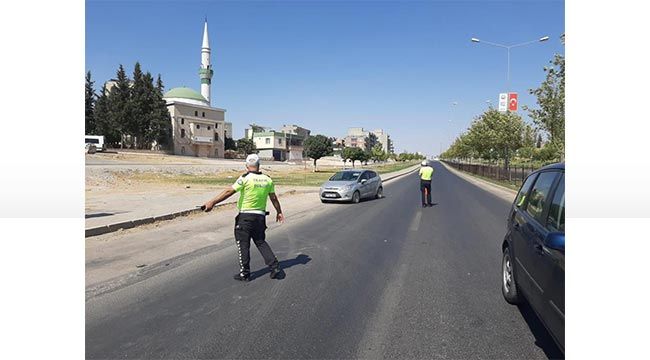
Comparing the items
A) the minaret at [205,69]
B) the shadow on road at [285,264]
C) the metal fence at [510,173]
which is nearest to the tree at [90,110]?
the minaret at [205,69]

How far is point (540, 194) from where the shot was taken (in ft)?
12.7

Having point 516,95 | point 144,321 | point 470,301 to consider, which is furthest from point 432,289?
point 516,95

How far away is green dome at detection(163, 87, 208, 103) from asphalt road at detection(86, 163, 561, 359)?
85966 mm

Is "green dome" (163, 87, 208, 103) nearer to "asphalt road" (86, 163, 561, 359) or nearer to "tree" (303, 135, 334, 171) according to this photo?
"tree" (303, 135, 334, 171)

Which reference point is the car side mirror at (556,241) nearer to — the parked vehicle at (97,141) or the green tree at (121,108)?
the parked vehicle at (97,141)

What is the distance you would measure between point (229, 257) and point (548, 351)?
193 inches

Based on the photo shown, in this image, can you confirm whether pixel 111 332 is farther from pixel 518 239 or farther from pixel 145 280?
pixel 518 239

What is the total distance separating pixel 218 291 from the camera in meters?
5.04

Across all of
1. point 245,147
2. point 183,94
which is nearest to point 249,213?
point 183,94

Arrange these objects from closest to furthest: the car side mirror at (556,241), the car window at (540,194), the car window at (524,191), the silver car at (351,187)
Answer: the car side mirror at (556,241) → the car window at (540,194) → the car window at (524,191) → the silver car at (351,187)

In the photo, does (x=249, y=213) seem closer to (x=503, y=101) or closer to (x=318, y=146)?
(x=503, y=101)

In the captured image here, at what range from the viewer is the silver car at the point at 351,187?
649 inches

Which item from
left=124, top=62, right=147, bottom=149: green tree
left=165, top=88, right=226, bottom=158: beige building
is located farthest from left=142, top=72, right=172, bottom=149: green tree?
left=165, top=88, right=226, bottom=158: beige building

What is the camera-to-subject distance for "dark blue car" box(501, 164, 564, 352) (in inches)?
110
